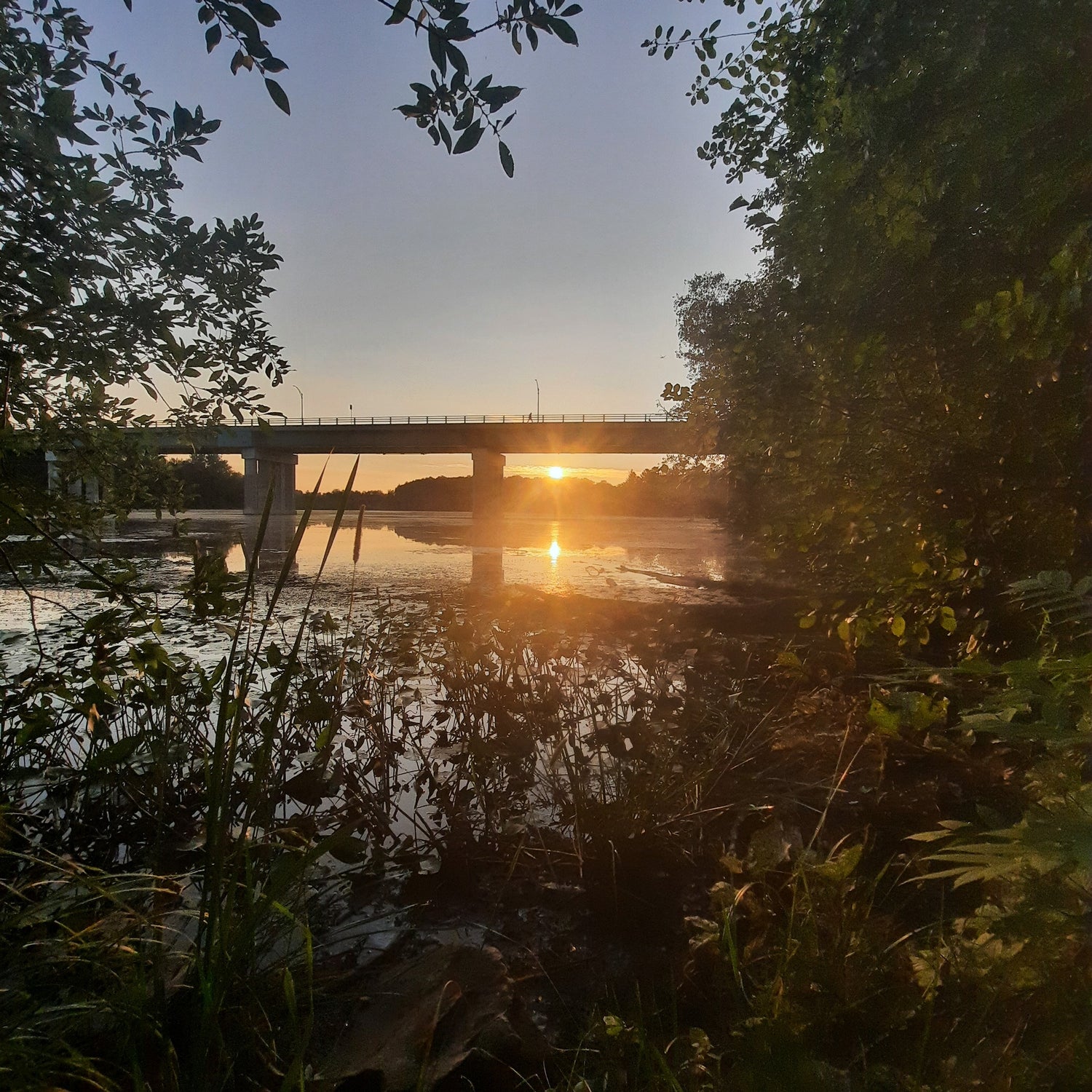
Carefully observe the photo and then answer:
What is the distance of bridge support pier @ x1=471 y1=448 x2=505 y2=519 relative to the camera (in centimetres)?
5447

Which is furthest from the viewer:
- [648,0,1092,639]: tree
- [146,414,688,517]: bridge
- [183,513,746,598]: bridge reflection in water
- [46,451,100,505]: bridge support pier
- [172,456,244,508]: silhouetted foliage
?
[172,456,244,508]: silhouetted foliage

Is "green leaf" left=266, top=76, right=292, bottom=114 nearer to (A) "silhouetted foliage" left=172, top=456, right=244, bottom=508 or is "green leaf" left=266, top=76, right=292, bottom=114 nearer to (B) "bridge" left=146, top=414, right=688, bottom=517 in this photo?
(B) "bridge" left=146, top=414, right=688, bottom=517

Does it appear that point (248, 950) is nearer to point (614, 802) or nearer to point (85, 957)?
point (85, 957)

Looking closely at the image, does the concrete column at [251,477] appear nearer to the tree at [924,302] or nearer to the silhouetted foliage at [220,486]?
the silhouetted foliage at [220,486]

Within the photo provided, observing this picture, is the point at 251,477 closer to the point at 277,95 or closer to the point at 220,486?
the point at 220,486

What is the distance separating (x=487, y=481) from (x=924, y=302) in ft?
171

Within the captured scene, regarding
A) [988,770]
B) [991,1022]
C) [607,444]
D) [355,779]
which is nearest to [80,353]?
[355,779]

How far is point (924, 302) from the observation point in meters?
3.97

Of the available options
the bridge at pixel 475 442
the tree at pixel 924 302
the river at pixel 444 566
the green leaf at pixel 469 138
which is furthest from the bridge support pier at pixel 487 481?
the green leaf at pixel 469 138

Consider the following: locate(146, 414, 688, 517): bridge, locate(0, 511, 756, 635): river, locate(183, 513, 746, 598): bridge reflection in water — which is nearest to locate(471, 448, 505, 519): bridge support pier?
locate(146, 414, 688, 517): bridge

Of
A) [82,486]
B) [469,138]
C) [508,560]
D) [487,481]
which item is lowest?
[508,560]

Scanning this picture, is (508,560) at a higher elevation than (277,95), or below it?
below

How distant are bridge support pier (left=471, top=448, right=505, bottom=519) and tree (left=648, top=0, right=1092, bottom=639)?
162 feet

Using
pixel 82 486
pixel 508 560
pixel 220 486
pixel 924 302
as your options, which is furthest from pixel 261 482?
pixel 924 302
